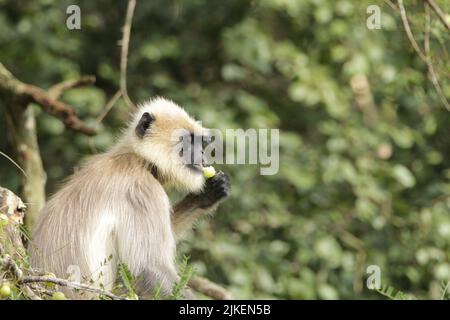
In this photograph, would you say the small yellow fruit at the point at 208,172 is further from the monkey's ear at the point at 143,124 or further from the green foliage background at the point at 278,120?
the green foliage background at the point at 278,120

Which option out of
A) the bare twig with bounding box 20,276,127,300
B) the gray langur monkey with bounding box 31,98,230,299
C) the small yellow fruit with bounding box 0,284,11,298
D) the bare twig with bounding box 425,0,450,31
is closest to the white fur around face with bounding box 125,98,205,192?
the gray langur monkey with bounding box 31,98,230,299

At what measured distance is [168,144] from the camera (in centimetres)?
512

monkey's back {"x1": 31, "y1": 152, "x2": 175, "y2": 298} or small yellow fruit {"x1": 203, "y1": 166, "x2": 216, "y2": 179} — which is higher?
small yellow fruit {"x1": 203, "y1": 166, "x2": 216, "y2": 179}

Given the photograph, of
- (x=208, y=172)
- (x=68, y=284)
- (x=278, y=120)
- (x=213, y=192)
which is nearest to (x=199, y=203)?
(x=213, y=192)

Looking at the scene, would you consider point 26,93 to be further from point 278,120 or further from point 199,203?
point 278,120

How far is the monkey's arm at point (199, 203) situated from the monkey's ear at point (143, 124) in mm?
475

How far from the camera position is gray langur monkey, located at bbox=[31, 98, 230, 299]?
4.40 meters

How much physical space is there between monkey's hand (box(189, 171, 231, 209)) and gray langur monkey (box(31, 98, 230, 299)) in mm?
96

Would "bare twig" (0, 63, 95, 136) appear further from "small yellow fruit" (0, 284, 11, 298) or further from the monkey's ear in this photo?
"small yellow fruit" (0, 284, 11, 298)

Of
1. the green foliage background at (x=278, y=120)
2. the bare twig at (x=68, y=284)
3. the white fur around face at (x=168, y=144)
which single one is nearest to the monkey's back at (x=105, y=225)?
the white fur around face at (x=168, y=144)

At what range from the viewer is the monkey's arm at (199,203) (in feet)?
17.1
